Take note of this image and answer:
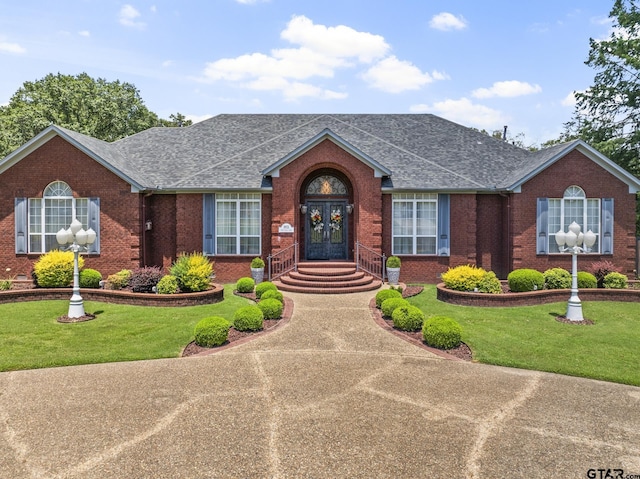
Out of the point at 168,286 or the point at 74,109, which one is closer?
the point at 168,286

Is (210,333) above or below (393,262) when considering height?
below

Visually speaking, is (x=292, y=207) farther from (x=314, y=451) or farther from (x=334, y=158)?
(x=314, y=451)

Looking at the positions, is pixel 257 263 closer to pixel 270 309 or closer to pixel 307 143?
pixel 270 309

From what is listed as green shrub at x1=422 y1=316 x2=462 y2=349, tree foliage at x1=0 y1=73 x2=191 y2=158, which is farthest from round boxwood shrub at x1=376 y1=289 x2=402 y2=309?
tree foliage at x1=0 y1=73 x2=191 y2=158

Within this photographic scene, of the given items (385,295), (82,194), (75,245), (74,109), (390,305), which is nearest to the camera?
(390,305)

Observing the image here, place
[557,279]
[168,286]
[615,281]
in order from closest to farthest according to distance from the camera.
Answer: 1. [168,286]
2. [557,279]
3. [615,281]

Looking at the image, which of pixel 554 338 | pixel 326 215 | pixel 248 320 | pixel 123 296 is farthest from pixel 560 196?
pixel 123 296

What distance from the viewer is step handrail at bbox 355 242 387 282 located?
685 inches

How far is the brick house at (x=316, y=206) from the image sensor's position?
17094 millimetres

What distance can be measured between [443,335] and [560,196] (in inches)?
481

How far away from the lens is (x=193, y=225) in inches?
715

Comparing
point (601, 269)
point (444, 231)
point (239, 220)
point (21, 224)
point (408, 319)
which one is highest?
point (239, 220)

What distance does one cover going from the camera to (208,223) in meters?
18.1

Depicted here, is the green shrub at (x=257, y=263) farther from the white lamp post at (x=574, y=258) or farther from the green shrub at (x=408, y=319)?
the white lamp post at (x=574, y=258)
